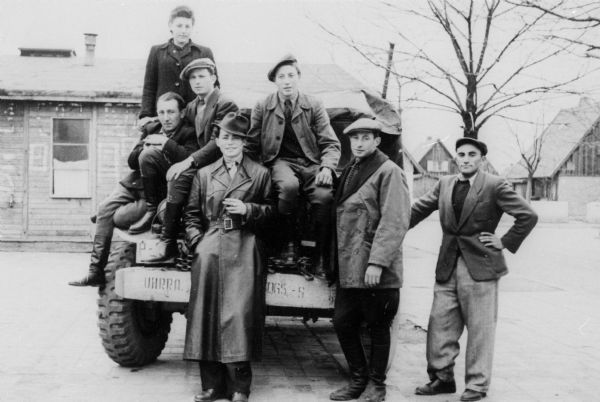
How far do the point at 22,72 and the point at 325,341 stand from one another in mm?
15360

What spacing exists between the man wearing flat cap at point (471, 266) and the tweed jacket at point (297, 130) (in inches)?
39.5

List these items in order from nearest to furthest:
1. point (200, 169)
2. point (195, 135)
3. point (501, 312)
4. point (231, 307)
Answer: point (231, 307) < point (200, 169) < point (195, 135) < point (501, 312)

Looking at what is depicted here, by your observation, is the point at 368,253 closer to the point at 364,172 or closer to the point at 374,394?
the point at 364,172

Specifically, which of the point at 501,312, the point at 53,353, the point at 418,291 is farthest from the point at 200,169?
the point at 418,291

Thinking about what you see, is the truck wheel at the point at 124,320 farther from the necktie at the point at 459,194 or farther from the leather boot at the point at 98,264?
the necktie at the point at 459,194

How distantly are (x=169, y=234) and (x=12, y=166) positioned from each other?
14.2 m

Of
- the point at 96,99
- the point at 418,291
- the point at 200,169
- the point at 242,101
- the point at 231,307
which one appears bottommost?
the point at 418,291

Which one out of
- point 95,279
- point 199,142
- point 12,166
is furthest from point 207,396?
point 12,166

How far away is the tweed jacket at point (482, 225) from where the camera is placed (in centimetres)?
522

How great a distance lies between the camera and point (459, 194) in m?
5.47

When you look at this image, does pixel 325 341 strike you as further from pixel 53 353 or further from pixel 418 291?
pixel 418 291

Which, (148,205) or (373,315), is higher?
(148,205)

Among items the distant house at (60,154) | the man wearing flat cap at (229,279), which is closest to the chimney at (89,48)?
the distant house at (60,154)

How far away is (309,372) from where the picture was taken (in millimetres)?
5984
